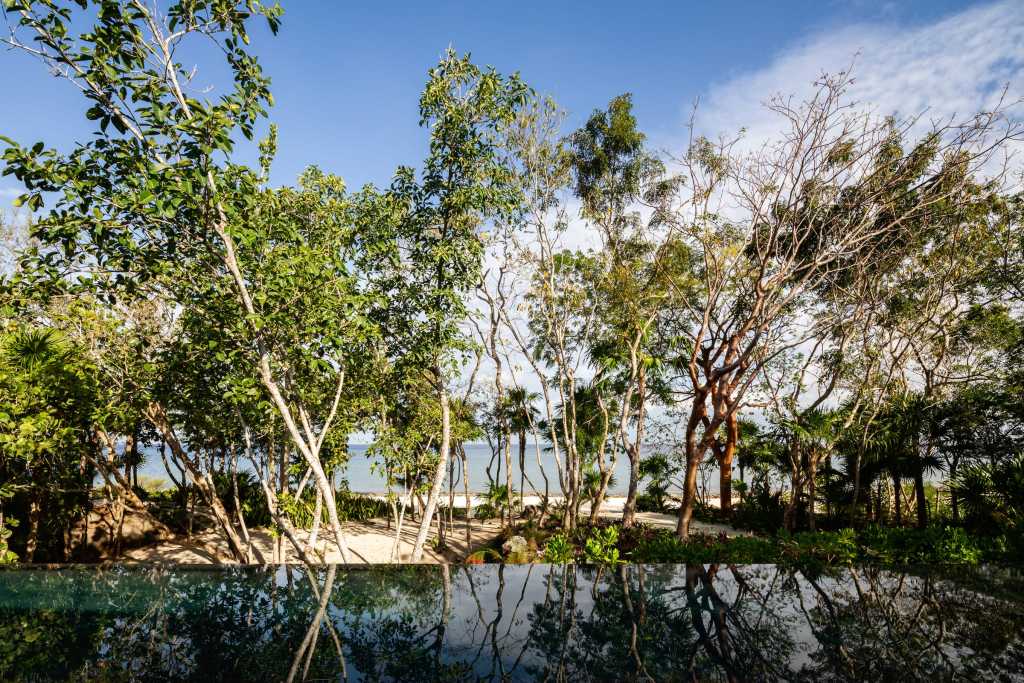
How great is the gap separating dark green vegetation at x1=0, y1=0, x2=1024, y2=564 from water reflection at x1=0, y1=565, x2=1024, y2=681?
251 centimetres

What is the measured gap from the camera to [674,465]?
20.0 meters

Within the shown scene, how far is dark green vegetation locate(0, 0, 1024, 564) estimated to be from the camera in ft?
17.7

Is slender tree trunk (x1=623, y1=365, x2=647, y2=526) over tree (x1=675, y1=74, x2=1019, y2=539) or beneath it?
beneath

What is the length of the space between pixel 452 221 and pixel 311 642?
8.12 metres

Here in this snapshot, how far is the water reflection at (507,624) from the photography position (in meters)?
2.25

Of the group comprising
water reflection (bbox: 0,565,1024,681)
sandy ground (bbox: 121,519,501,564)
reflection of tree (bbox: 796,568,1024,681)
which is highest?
reflection of tree (bbox: 796,568,1024,681)

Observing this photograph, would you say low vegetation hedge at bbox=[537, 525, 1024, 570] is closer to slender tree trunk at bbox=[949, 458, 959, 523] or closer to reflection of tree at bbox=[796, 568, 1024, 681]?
reflection of tree at bbox=[796, 568, 1024, 681]

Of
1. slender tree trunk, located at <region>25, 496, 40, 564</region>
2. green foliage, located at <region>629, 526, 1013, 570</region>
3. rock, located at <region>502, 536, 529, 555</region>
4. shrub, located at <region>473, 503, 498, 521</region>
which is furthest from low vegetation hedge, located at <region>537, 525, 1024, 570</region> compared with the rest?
shrub, located at <region>473, 503, 498, 521</region>

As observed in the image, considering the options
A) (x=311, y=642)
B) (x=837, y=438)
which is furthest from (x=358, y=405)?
(x=837, y=438)

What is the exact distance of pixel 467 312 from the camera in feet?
30.2

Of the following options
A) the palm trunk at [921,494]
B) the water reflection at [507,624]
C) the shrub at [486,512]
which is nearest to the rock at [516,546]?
the shrub at [486,512]

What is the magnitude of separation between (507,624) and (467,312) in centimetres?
673

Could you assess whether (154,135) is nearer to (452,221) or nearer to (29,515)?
(452,221)

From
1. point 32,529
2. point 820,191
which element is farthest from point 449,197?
point 32,529
